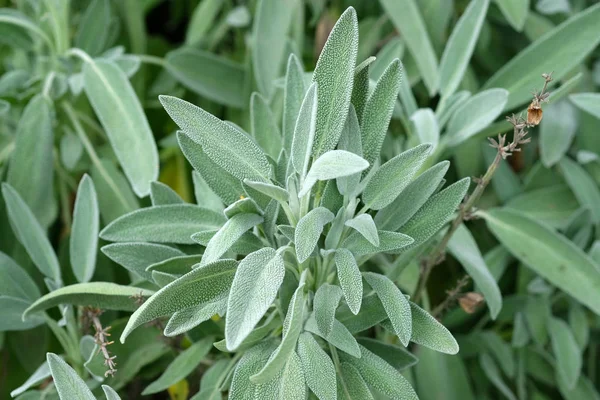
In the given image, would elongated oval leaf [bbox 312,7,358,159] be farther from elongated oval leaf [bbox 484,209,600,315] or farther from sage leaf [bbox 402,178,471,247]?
elongated oval leaf [bbox 484,209,600,315]

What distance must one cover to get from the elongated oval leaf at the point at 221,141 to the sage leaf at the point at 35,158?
0.27m

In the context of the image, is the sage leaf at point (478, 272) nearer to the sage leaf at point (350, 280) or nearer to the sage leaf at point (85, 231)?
the sage leaf at point (350, 280)

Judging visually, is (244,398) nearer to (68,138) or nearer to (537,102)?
(537,102)

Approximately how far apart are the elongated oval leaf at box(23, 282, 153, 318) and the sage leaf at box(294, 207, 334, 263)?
14cm

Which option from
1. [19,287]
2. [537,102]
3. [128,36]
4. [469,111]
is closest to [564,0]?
[469,111]

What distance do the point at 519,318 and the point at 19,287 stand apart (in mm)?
464

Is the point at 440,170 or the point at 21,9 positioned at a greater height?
the point at 21,9

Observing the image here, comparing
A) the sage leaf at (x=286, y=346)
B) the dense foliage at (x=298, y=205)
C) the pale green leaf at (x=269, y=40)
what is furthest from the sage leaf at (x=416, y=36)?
the sage leaf at (x=286, y=346)

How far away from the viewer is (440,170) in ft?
1.30

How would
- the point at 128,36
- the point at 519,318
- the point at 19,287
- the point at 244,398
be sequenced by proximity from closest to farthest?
the point at 244,398 < the point at 19,287 < the point at 519,318 < the point at 128,36

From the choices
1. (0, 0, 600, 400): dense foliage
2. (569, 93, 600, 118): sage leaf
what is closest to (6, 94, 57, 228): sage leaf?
(0, 0, 600, 400): dense foliage

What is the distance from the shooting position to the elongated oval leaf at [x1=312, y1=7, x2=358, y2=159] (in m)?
0.37

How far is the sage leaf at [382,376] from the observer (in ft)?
1.27

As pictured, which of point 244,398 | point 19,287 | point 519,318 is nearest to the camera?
point 244,398
